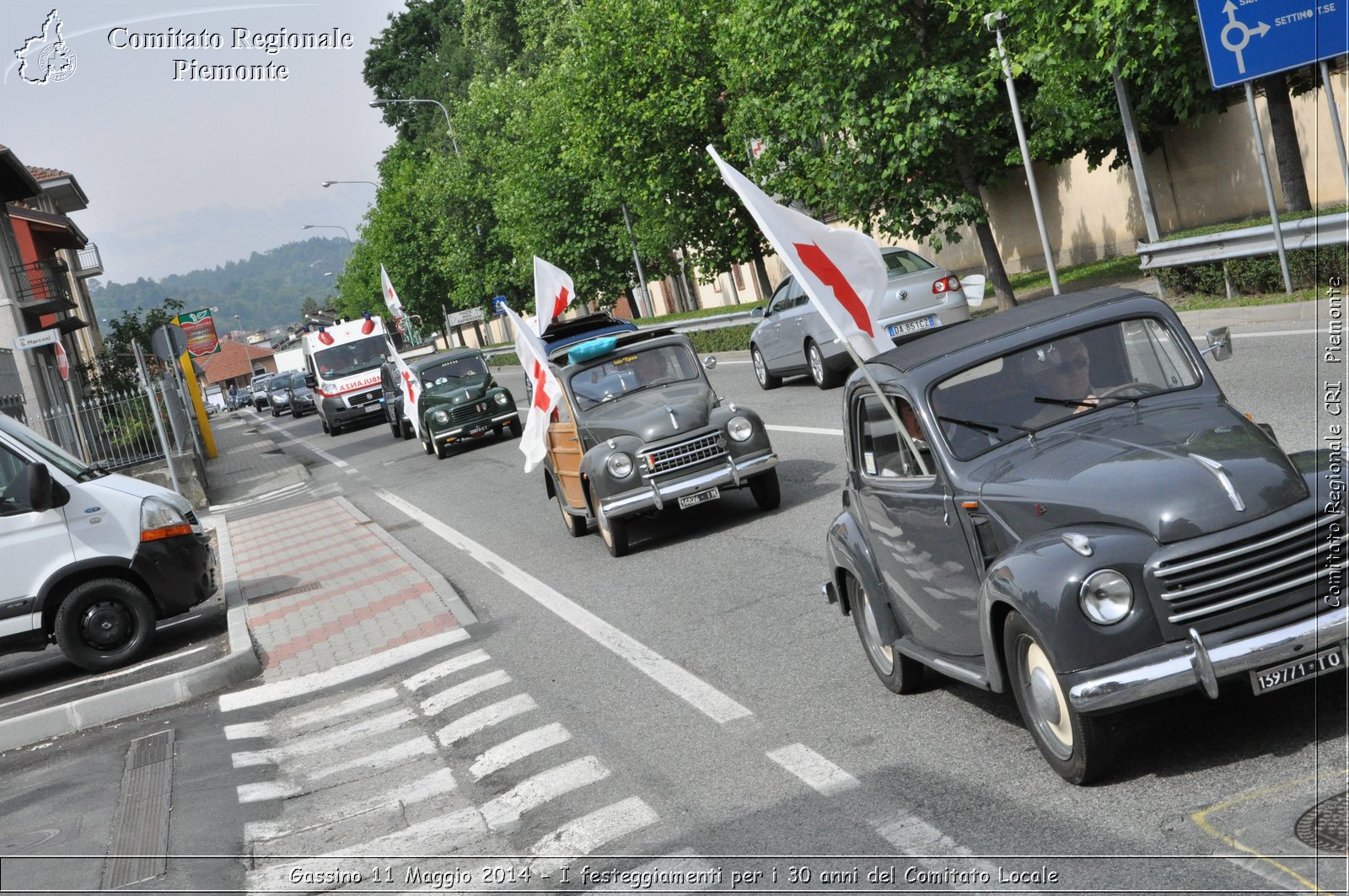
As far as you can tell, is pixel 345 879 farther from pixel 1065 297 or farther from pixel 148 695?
pixel 148 695

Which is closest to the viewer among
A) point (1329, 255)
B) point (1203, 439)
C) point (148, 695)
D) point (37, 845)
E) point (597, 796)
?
point (1203, 439)

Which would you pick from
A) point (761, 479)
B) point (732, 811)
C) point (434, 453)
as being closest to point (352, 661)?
point (761, 479)

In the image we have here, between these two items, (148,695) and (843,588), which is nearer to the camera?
(843,588)

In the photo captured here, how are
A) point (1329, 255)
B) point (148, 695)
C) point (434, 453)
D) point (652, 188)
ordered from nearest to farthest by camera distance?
point (148, 695) → point (1329, 255) → point (434, 453) → point (652, 188)

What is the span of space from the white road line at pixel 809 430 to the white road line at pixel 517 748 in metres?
8.76

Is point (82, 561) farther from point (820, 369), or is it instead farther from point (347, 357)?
point (347, 357)

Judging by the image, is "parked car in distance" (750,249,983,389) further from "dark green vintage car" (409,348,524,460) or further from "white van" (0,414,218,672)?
"white van" (0,414,218,672)

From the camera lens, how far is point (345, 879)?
5.74m

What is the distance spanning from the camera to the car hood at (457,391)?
25.0 m

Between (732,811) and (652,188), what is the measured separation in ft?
107

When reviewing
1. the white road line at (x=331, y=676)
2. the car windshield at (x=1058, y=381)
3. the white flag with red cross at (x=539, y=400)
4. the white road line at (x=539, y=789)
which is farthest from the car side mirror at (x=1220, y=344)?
the white flag with red cross at (x=539, y=400)

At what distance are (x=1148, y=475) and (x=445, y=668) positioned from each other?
556 cm

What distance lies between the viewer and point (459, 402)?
A: 2484 cm

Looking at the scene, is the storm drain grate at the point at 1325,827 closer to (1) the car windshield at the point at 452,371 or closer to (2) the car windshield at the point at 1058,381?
(2) the car windshield at the point at 1058,381
